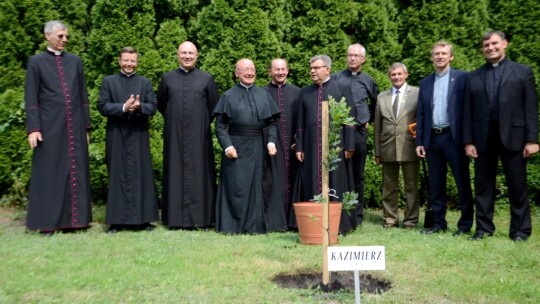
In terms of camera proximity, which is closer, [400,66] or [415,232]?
[415,232]

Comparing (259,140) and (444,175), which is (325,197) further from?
(444,175)

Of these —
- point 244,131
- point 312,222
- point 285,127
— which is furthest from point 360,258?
point 285,127

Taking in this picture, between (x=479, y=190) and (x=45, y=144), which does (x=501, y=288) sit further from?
(x=45, y=144)

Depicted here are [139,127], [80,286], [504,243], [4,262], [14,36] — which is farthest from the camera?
[14,36]

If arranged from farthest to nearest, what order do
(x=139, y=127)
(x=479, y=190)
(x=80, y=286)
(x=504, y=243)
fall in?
(x=139, y=127) < (x=479, y=190) < (x=504, y=243) < (x=80, y=286)

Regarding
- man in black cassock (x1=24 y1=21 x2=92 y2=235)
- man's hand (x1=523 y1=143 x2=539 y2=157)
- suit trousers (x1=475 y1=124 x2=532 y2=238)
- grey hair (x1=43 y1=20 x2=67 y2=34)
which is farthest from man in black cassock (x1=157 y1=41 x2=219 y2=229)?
man's hand (x1=523 y1=143 x2=539 y2=157)

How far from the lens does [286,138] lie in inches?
315

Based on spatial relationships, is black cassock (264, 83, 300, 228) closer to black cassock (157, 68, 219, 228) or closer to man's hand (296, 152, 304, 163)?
man's hand (296, 152, 304, 163)

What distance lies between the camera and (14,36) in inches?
360

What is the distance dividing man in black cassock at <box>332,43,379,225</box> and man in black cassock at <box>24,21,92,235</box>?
343 centimetres

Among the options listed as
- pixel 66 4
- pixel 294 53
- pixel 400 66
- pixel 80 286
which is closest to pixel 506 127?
pixel 400 66

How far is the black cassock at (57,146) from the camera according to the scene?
7.15 m

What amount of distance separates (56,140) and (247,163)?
2.40 m

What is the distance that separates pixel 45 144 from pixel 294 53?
4.21 meters
